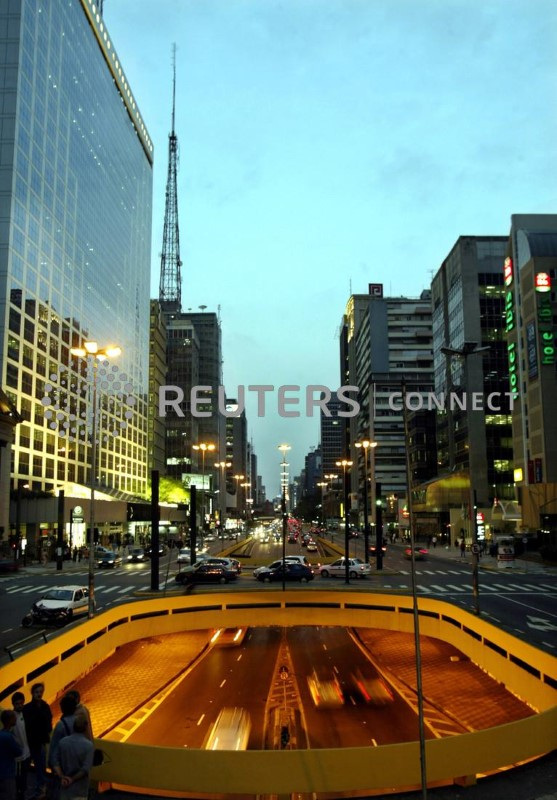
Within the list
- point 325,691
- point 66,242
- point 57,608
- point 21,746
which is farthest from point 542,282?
point 21,746

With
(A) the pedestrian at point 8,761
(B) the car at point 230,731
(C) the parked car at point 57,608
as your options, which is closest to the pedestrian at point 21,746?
(A) the pedestrian at point 8,761

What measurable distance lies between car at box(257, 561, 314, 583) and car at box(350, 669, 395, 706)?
18.4m

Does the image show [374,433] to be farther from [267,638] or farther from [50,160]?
[267,638]

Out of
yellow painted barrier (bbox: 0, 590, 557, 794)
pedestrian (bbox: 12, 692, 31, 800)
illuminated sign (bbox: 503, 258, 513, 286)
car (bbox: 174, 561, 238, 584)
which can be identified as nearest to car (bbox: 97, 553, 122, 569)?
car (bbox: 174, 561, 238, 584)

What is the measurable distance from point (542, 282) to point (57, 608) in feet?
225

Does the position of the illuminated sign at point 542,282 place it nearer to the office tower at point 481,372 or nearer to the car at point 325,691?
the office tower at point 481,372

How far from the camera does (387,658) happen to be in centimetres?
2836

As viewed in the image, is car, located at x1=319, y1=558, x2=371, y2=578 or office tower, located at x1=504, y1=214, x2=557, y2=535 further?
office tower, located at x1=504, y1=214, x2=557, y2=535

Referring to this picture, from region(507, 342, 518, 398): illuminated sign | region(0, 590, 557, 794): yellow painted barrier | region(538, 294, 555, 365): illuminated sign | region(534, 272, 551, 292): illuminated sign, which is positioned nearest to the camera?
region(0, 590, 557, 794): yellow painted barrier

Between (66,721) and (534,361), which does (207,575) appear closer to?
(66,721)

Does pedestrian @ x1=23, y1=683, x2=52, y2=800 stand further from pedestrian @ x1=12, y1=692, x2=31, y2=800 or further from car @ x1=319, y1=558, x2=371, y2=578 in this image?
car @ x1=319, y1=558, x2=371, y2=578

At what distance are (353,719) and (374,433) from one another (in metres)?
155

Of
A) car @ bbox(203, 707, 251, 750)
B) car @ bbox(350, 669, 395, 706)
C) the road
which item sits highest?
the road

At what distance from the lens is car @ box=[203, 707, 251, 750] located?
59.5ft
